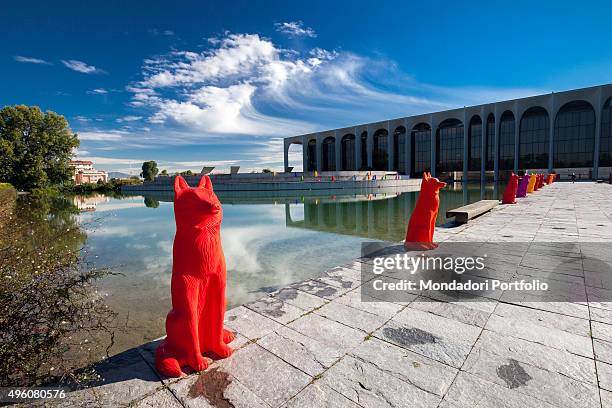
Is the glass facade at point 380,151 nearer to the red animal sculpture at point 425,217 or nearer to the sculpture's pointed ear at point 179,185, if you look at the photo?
the red animal sculpture at point 425,217

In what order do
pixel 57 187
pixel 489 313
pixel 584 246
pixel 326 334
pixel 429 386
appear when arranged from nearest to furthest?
pixel 429 386, pixel 326 334, pixel 489 313, pixel 584 246, pixel 57 187

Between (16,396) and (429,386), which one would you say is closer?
(16,396)

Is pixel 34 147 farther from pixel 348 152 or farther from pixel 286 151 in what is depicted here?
pixel 348 152

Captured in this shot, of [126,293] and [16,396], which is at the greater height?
[16,396]

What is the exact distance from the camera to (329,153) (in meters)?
66.9

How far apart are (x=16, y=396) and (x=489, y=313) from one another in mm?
4101

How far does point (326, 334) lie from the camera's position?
292 centimetres

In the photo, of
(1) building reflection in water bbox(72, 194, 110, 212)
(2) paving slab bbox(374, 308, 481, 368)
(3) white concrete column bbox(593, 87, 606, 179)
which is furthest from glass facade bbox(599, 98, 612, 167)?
(1) building reflection in water bbox(72, 194, 110, 212)

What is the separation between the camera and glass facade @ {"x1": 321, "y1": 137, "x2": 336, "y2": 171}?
65875 millimetres

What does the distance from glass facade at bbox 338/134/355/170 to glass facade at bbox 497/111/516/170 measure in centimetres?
2583

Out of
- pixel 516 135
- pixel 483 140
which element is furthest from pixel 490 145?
pixel 516 135

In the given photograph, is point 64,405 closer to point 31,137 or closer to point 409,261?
point 409,261

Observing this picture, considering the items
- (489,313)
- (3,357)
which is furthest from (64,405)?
(489,313)

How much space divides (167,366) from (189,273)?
72cm
